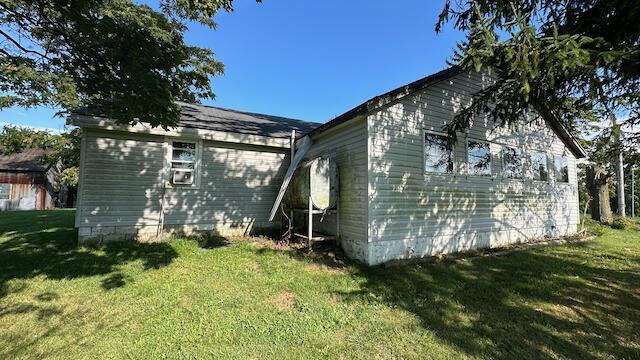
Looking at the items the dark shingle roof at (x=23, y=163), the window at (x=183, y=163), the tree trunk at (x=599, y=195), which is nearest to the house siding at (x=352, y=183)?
the window at (x=183, y=163)

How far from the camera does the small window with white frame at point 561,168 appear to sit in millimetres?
11188

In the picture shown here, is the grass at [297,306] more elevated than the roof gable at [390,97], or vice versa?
the roof gable at [390,97]

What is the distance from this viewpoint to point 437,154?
8211 millimetres

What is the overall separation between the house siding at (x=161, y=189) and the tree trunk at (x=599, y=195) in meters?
16.7

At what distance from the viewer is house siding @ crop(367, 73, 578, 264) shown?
23.6 feet

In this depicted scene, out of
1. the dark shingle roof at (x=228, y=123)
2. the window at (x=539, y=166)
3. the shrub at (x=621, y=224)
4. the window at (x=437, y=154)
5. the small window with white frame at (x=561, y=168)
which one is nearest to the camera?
the window at (x=437, y=154)

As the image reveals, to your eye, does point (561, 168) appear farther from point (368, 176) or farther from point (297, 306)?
point (297, 306)

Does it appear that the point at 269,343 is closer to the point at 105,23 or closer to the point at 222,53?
the point at 105,23

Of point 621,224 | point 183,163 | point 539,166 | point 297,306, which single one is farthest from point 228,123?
point 621,224

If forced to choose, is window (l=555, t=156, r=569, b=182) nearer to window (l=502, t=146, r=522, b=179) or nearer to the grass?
window (l=502, t=146, r=522, b=179)

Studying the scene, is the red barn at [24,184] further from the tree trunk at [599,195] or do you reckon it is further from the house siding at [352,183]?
the tree trunk at [599,195]

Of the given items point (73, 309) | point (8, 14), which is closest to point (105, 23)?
point (8, 14)

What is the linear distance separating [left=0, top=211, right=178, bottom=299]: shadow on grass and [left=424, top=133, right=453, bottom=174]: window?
6892 millimetres

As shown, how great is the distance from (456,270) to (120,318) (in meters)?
6.54
